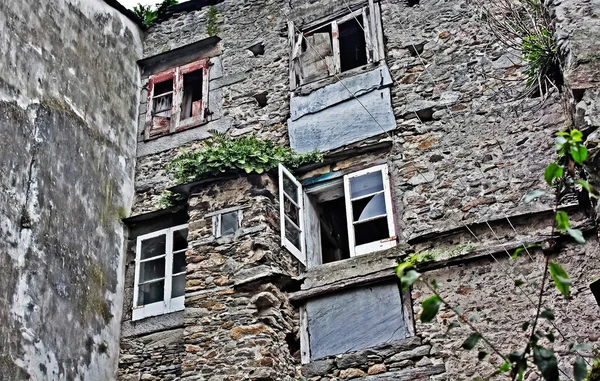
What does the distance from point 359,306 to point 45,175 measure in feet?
11.5

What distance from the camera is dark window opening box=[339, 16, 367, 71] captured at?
368 inches

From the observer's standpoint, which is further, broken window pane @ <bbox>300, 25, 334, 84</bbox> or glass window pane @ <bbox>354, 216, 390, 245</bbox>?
broken window pane @ <bbox>300, 25, 334, 84</bbox>

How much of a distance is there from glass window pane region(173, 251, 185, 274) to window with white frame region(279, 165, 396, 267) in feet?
4.76

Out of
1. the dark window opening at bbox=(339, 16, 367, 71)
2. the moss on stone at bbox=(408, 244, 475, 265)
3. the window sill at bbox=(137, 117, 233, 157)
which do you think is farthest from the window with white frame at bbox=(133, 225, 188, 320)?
the dark window opening at bbox=(339, 16, 367, 71)

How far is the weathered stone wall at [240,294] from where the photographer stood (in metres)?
7.15

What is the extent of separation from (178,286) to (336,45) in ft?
11.0

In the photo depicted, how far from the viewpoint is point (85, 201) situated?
27.9 ft

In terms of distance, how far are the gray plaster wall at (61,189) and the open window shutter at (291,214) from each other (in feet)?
6.99

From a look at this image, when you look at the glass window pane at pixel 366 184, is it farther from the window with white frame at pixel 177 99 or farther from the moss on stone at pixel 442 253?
the window with white frame at pixel 177 99

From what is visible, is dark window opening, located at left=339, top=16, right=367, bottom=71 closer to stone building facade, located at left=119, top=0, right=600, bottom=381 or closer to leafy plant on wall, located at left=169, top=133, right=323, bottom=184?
stone building facade, located at left=119, top=0, right=600, bottom=381

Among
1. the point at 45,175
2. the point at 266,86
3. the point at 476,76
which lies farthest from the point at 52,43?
the point at 476,76

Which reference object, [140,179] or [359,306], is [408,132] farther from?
[140,179]

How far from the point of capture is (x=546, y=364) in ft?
9.91

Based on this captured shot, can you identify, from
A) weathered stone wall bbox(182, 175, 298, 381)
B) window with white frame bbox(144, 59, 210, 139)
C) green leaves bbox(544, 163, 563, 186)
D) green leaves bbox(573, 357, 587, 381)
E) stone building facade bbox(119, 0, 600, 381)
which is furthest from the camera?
window with white frame bbox(144, 59, 210, 139)
